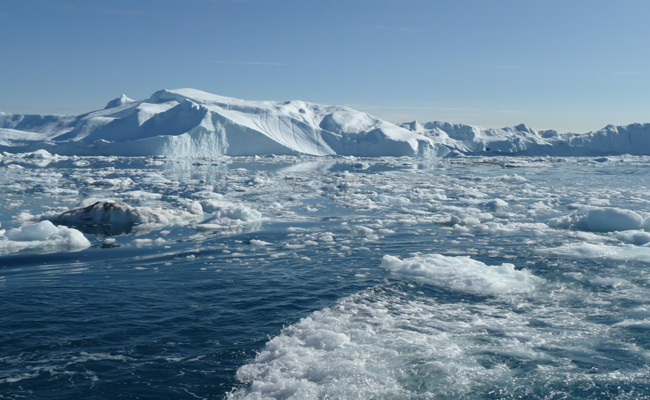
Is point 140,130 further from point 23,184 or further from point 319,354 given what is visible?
Answer: point 319,354

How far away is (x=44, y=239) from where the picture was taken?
29.0ft

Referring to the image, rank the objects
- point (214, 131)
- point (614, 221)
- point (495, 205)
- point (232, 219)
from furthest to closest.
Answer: point (214, 131) → point (495, 205) → point (232, 219) → point (614, 221)

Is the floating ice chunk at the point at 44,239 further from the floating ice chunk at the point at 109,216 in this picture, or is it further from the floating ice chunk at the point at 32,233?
the floating ice chunk at the point at 109,216

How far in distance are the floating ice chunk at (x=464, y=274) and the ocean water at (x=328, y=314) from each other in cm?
3

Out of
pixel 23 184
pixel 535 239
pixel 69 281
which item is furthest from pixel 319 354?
pixel 23 184

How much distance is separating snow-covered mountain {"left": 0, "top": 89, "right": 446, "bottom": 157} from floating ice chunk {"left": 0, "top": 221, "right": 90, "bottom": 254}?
4034 cm

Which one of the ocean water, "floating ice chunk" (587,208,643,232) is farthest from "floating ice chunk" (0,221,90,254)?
"floating ice chunk" (587,208,643,232)

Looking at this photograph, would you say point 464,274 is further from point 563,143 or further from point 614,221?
point 563,143

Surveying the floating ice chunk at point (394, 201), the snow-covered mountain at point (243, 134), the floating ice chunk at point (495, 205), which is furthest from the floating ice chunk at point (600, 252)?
the snow-covered mountain at point (243, 134)

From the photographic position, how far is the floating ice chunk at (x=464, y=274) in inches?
251

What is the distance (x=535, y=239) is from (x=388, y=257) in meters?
3.41

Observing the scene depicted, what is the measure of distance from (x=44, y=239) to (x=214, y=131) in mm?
42838

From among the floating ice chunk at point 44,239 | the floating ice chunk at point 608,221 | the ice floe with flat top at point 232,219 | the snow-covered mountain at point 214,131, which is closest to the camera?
the floating ice chunk at point 44,239

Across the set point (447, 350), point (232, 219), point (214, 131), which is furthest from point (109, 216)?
point (214, 131)
